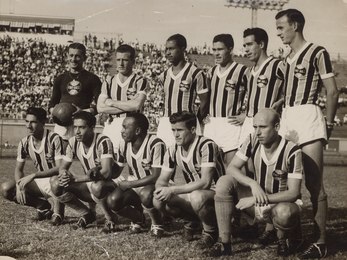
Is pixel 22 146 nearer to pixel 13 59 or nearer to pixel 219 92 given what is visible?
pixel 219 92

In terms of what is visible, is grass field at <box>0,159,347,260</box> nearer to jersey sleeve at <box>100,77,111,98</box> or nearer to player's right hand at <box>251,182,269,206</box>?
player's right hand at <box>251,182,269,206</box>

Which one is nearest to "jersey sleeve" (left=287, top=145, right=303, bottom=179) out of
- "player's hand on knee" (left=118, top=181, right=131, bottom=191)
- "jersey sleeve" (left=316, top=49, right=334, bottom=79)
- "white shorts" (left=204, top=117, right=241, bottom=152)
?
"jersey sleeve" (left=316, top=49, right=334, bottom=79)

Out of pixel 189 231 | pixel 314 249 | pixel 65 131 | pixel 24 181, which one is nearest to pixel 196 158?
pixel 189 231

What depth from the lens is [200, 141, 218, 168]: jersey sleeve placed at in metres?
2.99

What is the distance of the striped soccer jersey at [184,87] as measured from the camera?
346 cm

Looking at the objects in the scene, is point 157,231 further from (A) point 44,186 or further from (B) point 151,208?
(A) point 44,186

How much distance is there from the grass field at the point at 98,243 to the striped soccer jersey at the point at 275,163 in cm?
43

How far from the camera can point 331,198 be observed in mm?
5445

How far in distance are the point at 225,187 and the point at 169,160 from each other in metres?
0.52

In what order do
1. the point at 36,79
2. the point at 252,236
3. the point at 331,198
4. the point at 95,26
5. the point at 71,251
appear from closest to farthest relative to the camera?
1. the point at 71,251
2. the point at 252,236
3. the point at 95,26
4. the point at 331,198
5. the point at 36,79

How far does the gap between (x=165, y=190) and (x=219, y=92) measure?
89 cm

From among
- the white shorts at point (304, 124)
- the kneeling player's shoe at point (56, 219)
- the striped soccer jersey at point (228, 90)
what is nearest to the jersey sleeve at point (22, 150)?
the kneeling player's shoe at point (56, 219)

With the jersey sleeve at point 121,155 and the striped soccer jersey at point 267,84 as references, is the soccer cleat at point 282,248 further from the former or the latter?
the jersey sleeve at point 121,155

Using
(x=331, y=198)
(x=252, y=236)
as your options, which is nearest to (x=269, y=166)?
(x=252, y=236)
